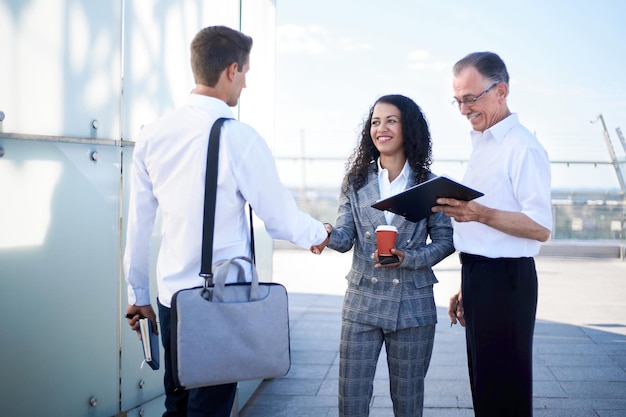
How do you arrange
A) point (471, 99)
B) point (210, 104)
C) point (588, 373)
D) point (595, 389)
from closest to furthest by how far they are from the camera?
point (210, 104) < point (471, 99) < point (595, 389) < point (588, 373)

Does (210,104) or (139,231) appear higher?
(210,104)

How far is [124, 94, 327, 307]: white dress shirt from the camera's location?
211cm

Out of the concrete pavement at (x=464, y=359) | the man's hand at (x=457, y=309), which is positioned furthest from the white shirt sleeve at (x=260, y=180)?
the concrete pavement at (x=464, y=359)

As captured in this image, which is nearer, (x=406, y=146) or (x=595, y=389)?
(x=406, y=146)

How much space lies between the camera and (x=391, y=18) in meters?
34.8

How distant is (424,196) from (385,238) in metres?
0.25

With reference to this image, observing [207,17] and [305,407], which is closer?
[207,17]

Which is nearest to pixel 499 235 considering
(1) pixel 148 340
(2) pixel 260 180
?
(2) pixel 260 180

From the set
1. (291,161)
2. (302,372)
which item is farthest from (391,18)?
(302,372)

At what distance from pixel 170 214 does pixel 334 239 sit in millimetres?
865

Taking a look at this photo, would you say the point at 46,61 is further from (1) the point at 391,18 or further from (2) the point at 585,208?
(1) the point at 391,18

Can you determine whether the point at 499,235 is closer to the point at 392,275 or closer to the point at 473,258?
the point at 473,258

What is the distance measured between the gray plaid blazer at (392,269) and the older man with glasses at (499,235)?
20 cm

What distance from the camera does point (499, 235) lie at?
248 cm
